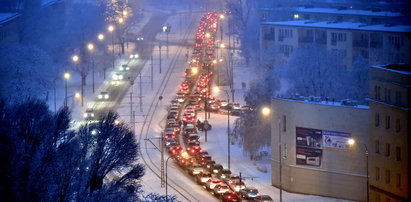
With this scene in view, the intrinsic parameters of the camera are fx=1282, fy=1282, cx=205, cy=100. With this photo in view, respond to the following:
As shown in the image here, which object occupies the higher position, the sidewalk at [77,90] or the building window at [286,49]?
the building window at [286,49]

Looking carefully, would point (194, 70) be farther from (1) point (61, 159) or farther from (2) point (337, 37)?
(1) point (61, 159)

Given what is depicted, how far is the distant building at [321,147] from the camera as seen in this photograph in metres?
48.5

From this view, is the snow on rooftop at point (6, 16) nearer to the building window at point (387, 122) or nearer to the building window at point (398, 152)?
the building window at point (387, 122)

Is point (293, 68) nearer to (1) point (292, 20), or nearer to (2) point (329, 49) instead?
(2) point (329, 49)

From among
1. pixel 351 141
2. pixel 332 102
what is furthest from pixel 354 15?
pixel 351 141

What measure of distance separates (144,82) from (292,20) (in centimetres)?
1168

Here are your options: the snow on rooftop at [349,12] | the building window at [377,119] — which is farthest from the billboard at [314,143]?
the snow on rooftop at [349,12]

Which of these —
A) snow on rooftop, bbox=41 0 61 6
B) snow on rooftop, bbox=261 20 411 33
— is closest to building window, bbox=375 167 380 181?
snow on rooftop, bbox=261 20 411 33

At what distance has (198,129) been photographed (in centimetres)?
6512

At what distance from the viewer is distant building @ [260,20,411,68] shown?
69.5 m

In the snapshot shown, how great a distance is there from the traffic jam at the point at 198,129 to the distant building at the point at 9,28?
11.9 m

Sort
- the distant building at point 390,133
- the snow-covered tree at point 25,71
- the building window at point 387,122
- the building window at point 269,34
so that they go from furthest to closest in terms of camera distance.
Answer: the building window at point 269,34 < the snow-covered tree at point 25,71 < the building window at point 387,122 < the distant building at point 390,133

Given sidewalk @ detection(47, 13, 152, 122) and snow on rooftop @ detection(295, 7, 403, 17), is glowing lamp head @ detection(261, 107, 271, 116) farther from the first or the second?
snow on rooftop @ detection(295, 7, 403, 17)

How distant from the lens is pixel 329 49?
72.2m
